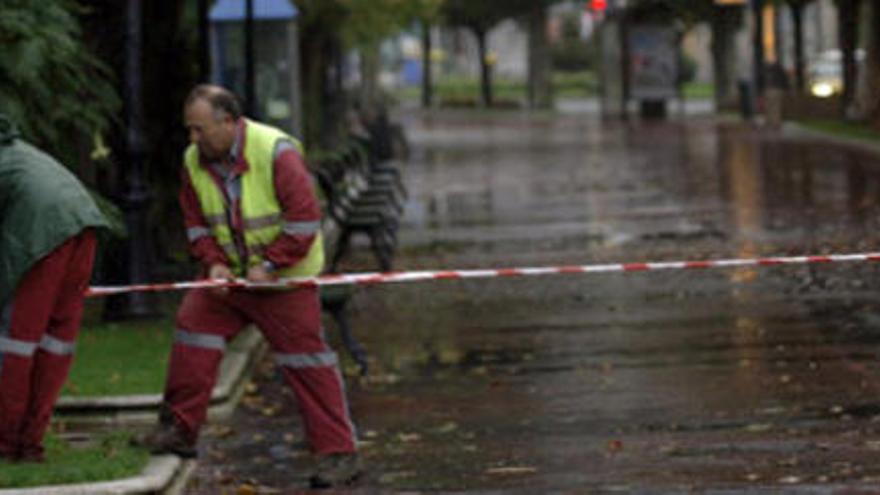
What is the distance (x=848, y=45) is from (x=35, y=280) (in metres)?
41.4

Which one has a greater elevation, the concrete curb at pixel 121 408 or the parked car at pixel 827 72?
the concrete curb at pixel 121 408

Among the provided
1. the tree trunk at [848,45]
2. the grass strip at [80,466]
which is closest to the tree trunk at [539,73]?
the tree trunk at [848,45]

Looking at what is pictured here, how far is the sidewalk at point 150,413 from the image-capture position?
32.3ft

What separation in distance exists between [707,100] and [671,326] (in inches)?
2836

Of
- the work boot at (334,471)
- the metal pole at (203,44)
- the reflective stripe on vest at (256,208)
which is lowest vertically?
the work boot at (334,471)

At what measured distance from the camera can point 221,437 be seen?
12078 mm

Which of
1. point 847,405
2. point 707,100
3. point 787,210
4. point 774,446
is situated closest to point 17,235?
point 774,446

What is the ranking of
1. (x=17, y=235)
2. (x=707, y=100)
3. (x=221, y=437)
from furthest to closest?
1. (x=707, y=100)
2. (x=221, y=437)
3. (x=17, y=235)

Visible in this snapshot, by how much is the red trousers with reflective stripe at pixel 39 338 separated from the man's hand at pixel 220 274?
54cm

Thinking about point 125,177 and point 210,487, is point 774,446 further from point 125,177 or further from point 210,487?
point 125,177

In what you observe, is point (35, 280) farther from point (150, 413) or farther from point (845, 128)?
point (845, 128)

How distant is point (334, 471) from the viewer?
34.1ft

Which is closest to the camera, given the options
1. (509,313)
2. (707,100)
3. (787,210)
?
(509,313)

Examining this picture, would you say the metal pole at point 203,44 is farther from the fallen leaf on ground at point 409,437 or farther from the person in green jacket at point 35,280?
the person in green jacket at point 35,280
